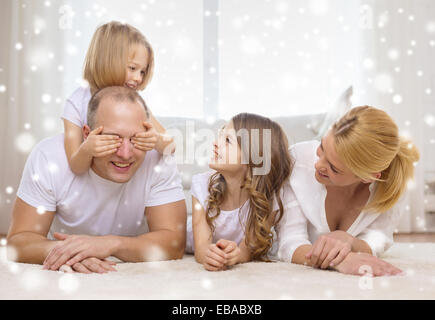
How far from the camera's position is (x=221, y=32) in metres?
3.44

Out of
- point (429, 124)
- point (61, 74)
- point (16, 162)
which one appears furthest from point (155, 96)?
point (429, 124)

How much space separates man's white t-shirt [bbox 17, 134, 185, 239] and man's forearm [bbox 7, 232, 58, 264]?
9cm

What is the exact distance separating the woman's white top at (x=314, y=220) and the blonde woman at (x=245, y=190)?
0.11 feet

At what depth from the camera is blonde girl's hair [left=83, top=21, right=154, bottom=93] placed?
148cm

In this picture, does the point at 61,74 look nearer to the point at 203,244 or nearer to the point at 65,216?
the point at 65,216

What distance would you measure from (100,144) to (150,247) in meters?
0.32

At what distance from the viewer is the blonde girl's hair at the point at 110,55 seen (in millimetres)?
1476

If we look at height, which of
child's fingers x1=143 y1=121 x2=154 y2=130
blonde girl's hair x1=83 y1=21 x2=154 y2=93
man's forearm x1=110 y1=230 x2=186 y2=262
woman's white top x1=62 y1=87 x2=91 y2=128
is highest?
blonde girl's hair x1=83 y1=21 x2=154 y2=93

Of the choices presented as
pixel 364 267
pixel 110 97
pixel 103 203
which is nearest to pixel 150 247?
pixel 103 203

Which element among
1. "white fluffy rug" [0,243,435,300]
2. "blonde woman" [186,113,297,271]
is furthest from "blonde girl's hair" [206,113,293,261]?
"white fluffy rug" [0,243,435,300]

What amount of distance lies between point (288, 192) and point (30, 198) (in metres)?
0.76

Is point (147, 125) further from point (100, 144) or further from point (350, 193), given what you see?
point (350, 193)

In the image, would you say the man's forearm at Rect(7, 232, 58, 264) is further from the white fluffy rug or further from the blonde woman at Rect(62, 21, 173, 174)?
the blonde woman at Rect(62, 21, 173, 174)

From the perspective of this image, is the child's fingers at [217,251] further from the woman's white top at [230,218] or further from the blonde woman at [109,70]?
the blonde woman at [109,70]
